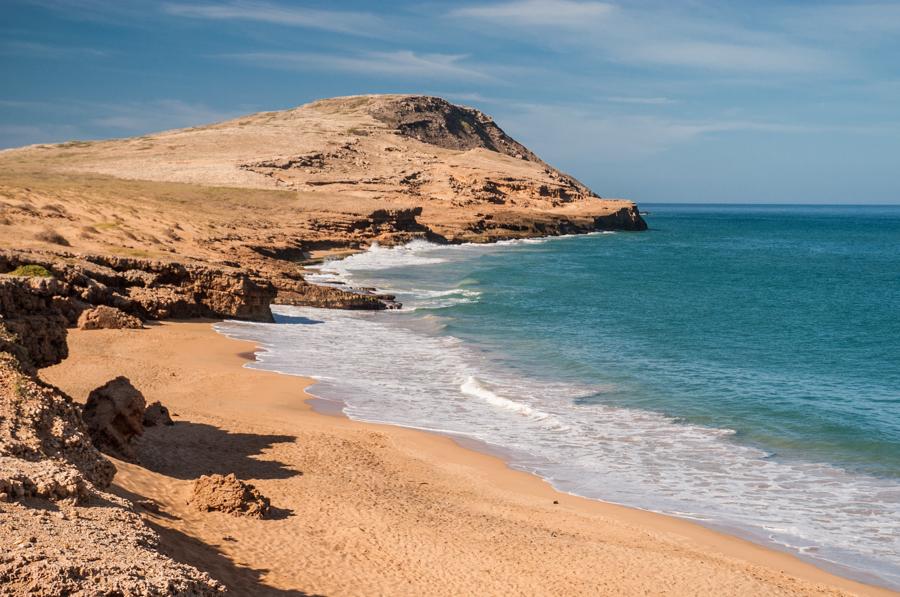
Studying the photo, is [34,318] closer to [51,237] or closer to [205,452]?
[205,452]

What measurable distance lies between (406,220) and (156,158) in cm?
3307

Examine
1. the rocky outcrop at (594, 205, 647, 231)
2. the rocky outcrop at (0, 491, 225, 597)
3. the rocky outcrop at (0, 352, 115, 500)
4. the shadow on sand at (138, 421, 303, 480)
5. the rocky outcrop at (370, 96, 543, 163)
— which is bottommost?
the shadow on sand at (138, 421, 303, 480)

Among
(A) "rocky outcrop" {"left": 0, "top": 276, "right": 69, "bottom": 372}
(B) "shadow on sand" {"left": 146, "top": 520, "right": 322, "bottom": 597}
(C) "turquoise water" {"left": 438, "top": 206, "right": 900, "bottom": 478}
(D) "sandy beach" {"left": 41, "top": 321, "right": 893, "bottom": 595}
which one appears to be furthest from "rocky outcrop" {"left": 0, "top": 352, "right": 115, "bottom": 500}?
(C) "turquoise water" {"left": 438, "top": 206, "right": 900, "bottom": 478}

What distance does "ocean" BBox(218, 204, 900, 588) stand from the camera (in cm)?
1438

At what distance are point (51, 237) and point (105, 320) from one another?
27.8ft

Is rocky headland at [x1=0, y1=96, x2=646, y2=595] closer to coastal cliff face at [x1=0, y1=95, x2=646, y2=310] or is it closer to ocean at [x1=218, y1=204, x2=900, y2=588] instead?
coastal cliff face at [x1=0, y1=95, x2=646, y2=310]

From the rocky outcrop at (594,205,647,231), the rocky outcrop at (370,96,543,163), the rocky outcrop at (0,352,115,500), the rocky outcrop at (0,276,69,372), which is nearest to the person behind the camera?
the rocky outcrop at (0,352,115,500)

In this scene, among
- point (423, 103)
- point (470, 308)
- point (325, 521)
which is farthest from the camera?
point (423, 103)

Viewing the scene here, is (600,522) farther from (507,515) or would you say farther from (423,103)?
(423,103)

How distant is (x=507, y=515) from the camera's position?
12.4m

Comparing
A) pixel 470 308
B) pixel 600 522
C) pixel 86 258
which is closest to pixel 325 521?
pixel 600 522

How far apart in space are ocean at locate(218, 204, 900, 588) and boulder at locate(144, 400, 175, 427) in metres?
4.50

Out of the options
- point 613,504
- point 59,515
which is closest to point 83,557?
point 59,515

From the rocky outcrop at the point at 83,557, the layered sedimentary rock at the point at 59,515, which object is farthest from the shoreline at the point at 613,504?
the rocky outcrop at the point at 83,557
